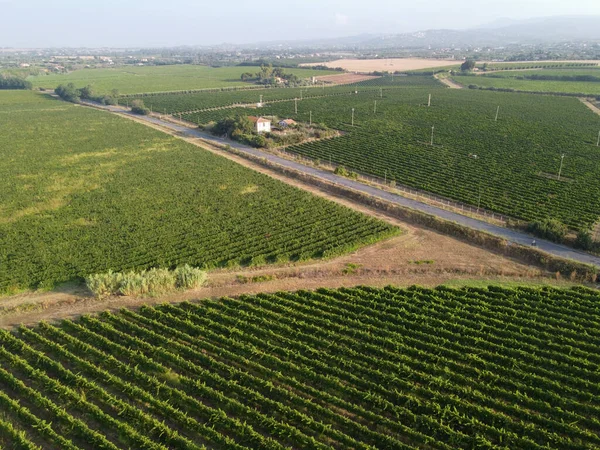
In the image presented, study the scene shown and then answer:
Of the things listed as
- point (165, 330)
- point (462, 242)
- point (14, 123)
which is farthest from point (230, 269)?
point (14, 123)

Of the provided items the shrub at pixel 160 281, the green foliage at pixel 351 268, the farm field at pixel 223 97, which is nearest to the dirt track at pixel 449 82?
the farm field at pixel 223 97

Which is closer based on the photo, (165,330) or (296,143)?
(165,330)

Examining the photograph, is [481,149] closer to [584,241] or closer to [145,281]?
[584,241]

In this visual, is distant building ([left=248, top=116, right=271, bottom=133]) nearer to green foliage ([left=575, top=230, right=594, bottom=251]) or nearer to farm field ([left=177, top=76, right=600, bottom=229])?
farm field ([left=177, top=76, right=600, bottom=229])

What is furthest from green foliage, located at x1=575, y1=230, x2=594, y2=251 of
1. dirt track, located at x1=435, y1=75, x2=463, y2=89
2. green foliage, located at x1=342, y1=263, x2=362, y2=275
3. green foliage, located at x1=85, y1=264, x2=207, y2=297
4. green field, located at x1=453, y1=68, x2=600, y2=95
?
dirt track, located at x1=435, y1=75, x2=463, y2=89

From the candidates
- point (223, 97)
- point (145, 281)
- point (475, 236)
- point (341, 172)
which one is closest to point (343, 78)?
point (223, 97)

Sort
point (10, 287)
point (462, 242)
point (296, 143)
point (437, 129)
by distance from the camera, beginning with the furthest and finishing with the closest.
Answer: point (437, 129) → point (296, 143) → point (462, 242) → point (10, 287)

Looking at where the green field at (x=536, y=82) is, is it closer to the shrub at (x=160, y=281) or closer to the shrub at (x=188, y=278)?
the shrub at (x=188, y=278)

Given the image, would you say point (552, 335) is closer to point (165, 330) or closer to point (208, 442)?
point (208, 442)
